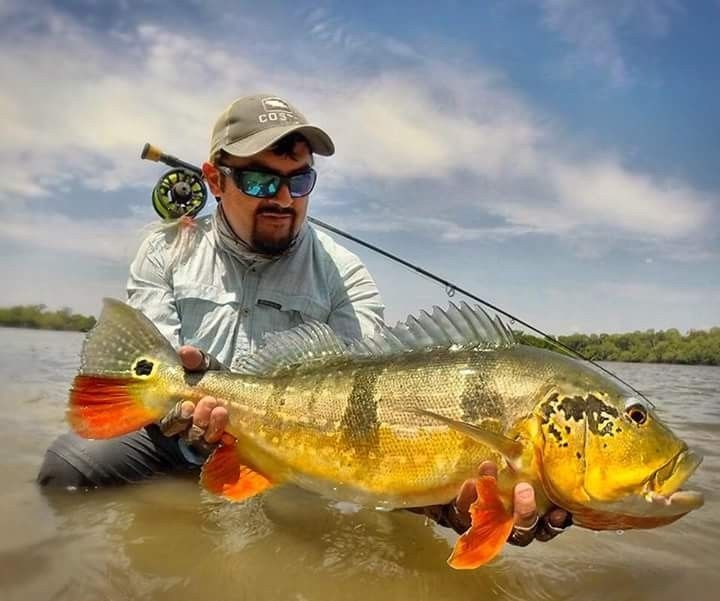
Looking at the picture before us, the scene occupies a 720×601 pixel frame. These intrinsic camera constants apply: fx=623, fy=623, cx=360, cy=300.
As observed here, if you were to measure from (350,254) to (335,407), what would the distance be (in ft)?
7.11

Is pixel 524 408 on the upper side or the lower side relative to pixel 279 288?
lower

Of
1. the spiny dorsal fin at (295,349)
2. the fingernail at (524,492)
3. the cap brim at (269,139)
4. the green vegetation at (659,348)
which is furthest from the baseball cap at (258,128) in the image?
the green vegetation at (659,348)

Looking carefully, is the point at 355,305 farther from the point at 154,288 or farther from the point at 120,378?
the point at 120,378

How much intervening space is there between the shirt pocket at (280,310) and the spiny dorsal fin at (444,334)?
4.76 feet

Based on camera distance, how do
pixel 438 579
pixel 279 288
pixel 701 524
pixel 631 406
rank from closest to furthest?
pixel 631 406
pixel 438 579
pixel 701 524
pixel 279 288

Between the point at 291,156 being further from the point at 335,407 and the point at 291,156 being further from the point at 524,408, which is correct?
the point at 524,408

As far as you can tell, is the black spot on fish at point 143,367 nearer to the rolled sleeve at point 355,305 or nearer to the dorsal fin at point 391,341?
the dorsal fin at point 391,341

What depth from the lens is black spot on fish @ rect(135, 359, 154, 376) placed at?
3.33 m

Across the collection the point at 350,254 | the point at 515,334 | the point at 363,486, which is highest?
the point at 350,254

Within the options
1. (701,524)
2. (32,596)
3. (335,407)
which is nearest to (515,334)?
(335,407)

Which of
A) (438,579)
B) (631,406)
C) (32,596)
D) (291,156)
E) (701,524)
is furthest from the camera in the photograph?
(291,156)

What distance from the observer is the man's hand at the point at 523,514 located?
8.39ft

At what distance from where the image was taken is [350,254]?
16.4 ft

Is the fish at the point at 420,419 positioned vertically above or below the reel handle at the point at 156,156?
below
